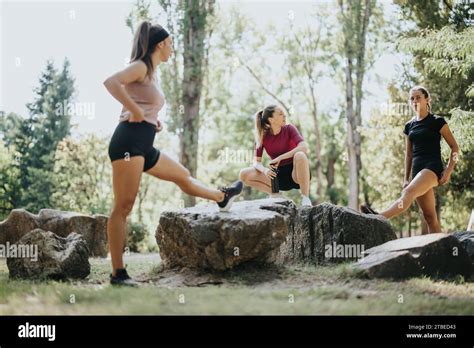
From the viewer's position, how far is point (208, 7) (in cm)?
1238

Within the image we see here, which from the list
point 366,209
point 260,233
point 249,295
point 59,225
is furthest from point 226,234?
point 59,225

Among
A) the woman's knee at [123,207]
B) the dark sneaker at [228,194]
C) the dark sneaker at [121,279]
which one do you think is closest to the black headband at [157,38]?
the woman's knee at [123,207]

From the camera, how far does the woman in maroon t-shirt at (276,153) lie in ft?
18.7

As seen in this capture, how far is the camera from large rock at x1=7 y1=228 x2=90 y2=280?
464 cm

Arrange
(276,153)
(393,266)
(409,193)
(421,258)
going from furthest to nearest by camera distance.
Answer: (276,153), (409,193), (421,258), (393,266)

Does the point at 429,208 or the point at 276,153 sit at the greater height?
the point at 276,153

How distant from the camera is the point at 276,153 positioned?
5867mm

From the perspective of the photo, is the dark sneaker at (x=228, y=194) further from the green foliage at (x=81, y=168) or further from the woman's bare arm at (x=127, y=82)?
the green foliage at (x=81, y=168)

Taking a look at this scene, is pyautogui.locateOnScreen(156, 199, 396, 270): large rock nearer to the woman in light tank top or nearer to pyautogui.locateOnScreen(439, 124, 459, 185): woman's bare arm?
the woman in light tank top

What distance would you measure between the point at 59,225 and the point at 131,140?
4.34 meters

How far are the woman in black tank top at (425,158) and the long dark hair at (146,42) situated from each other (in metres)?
2.74

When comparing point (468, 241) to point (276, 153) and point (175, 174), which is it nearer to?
point (276, 153)
